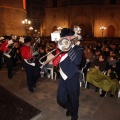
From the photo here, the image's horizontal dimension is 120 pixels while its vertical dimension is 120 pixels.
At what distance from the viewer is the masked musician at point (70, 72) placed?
3875mm

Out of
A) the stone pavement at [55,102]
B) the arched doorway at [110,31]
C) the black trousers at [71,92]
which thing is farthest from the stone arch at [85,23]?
the black trousers at [71,92]

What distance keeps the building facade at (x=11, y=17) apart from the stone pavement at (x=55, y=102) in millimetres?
17232

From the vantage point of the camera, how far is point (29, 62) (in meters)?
6.20

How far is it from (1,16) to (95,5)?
61.3ft

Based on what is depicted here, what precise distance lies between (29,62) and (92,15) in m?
30.6

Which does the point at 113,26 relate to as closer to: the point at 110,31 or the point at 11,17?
the point at 110,31

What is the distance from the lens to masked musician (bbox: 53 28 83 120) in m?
3.88

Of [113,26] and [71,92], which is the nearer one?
[71,92]

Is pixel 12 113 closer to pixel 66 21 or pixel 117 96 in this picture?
pixel 117 96

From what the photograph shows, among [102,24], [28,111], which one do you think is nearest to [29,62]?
[28,111]

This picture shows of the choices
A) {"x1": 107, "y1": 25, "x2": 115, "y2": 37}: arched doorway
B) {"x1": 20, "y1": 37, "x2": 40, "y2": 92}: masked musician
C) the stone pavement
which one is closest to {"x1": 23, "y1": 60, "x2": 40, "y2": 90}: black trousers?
{"x1": 20, "y1": 37, "x2": 40, "y2": 92}: masked musician

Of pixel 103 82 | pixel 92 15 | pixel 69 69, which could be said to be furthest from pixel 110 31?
pixel 69 69

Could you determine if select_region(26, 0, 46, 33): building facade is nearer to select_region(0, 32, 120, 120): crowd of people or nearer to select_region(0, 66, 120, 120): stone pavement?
select_region(0, 32, 120, 120): crowd of people

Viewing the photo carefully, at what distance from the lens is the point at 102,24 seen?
3459cm
